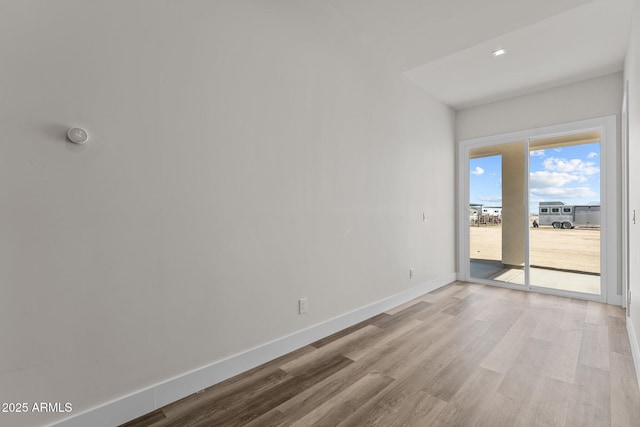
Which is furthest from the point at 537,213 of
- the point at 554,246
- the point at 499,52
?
the point at 499,52

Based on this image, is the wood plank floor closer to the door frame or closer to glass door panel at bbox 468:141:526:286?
the door frame

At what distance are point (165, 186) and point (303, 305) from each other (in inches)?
54.1

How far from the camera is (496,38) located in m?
2.86

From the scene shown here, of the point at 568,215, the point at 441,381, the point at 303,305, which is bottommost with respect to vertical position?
the point at 441,381

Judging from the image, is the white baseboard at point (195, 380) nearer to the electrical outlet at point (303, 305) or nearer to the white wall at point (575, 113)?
the electrical outlet at point (303, 305)

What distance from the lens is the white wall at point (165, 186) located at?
127cm

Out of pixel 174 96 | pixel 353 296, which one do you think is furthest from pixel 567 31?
pixel 174 96

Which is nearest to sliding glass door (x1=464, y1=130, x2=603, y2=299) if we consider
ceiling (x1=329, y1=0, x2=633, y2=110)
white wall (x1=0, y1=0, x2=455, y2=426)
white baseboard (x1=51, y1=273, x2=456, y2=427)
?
ceiling (x1=329, y1=0, x2=633, y2=110)

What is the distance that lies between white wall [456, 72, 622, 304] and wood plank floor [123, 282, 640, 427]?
1.10 meters

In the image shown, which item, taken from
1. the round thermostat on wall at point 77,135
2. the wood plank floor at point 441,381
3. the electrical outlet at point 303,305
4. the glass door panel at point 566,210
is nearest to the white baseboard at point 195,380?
the wood plank floor at point 441,381

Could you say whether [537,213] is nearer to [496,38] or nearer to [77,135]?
[496,38]

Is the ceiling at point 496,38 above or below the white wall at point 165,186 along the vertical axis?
above

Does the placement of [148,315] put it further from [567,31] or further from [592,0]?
[567,31]

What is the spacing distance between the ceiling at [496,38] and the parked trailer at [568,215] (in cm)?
161
